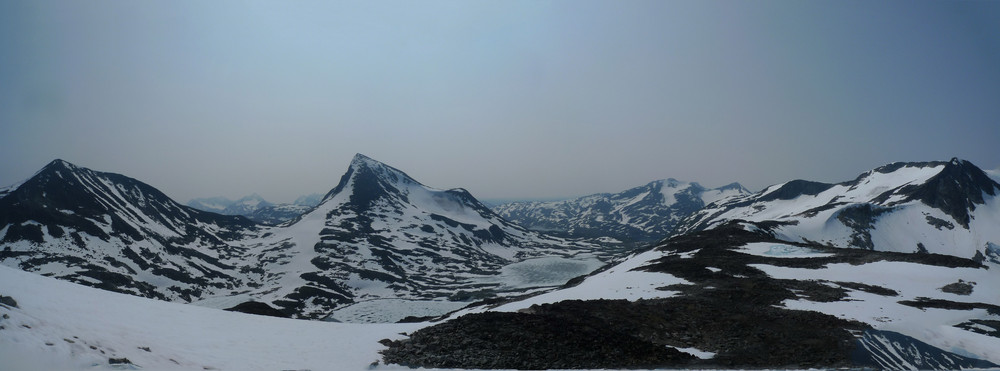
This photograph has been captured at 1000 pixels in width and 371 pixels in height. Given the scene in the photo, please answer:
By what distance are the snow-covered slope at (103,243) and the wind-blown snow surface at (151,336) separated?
11034 cm

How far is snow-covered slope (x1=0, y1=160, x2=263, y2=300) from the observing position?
111 m

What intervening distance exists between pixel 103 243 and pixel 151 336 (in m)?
159

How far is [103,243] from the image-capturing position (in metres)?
130

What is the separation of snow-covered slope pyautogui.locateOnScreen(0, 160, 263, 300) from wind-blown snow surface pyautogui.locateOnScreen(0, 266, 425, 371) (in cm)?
11034

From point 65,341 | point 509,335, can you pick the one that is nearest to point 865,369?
point 509,335

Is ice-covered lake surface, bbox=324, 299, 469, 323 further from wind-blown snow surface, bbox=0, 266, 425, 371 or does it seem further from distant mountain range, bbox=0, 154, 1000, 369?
wind-blown snow surface, bbox=0, 266, 425, 371

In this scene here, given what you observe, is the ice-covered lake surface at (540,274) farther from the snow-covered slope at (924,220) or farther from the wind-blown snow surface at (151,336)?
the wind-blown snow surface at (151,336)

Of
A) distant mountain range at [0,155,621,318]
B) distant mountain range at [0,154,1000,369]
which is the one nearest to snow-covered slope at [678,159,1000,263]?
distant mountain range at [0,154,1000,369]

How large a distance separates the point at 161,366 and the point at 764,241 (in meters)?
79.5

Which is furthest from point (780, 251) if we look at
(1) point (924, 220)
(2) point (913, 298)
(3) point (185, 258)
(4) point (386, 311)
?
(3) point (185, 258)

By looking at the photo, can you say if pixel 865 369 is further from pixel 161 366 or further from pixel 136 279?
pixel 136 279

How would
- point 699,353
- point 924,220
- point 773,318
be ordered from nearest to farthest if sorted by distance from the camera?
point 699,353, point 773,318, point 924,220

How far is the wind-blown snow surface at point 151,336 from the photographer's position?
12125 mm

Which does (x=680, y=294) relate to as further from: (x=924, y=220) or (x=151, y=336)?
(x=924, y=220)
